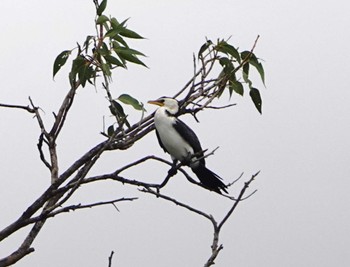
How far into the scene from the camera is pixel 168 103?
6.45 m

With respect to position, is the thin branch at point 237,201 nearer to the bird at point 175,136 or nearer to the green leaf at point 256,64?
the green leaf at point 256,64

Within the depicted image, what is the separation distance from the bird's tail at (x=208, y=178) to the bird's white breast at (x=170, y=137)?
14cm

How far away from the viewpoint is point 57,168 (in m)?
4.36

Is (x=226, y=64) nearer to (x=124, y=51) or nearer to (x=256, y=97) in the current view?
(x=256, y=97)

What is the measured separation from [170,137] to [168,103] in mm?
312

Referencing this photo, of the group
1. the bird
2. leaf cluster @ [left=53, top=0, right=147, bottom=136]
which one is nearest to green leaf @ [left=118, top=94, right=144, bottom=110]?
leaf cluster @ [left=53, top=0, right=147, bottom=136]

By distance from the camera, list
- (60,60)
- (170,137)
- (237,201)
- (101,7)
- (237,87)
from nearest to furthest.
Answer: (237,201) → (101,7) → (60,60) → (237,87) → (170,137)

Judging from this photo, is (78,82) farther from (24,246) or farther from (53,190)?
(24,246)

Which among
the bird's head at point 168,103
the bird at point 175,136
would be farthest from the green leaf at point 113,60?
the bird's head at point 168,103

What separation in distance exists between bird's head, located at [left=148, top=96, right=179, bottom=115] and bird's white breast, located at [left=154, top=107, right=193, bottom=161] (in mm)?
63

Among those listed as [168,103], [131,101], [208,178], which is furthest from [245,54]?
[168,103]

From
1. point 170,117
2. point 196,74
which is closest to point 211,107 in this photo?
point 196,74

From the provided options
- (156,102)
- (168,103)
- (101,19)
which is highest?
(156,102)

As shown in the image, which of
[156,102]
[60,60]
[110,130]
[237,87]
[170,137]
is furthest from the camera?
[156,102]
